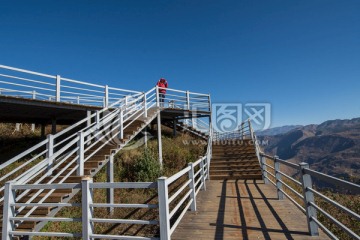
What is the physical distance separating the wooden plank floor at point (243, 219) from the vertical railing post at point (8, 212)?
3108 mm

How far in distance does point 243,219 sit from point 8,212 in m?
4.85

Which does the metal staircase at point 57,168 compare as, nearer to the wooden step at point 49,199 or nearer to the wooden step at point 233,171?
the wooden step at point 49,199

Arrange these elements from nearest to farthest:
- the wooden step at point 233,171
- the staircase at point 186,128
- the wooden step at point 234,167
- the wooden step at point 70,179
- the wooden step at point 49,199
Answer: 1. the wooden step at point 49,199
2. the wooden step at point 70,179
3. the wooden step at point 233,171
4. the wooden step at point 234,167
5. the staircase at point 186,128

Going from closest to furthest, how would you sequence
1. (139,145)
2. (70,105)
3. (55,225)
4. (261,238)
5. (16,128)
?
(261,238) < (55,225) < (70,105) < (139,145) < (16,128)

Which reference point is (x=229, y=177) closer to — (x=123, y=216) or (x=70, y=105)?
(x=123, y=216)

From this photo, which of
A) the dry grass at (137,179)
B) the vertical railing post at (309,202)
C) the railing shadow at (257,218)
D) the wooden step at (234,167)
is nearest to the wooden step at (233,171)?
the wooden step at (234,167)

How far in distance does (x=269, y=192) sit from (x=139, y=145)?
9895 mm

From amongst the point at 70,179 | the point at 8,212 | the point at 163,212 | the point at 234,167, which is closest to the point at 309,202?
the point at 163,212

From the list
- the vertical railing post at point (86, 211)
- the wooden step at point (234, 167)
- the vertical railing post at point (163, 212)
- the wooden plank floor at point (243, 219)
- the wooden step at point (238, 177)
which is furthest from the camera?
the wooden step at point (234, 167)

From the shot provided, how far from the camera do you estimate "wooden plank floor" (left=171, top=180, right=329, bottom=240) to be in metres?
4.99

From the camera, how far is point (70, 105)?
12203 millimetres

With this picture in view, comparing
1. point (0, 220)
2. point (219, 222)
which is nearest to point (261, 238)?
point (219, 222)

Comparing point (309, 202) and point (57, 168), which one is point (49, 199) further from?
point (309, 202)

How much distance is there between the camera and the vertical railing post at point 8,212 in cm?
485
